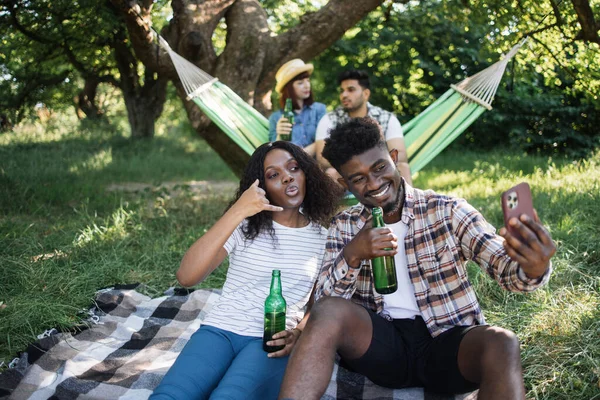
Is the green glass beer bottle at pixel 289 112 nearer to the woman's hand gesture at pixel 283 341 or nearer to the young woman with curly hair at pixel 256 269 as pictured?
the young woman with curly hair at pixel 256 269

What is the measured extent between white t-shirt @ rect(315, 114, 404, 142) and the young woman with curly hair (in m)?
1.36

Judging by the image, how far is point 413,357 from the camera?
6.16 feet

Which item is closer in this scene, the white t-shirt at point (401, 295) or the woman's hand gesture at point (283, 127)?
the white t-shirt at point (401, 295)

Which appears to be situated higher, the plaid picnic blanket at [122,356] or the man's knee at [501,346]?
the man's knee at [501,346]

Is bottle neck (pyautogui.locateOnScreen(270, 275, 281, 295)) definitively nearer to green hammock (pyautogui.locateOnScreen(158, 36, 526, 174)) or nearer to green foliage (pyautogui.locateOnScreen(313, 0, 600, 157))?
green hammock (pyautogui.locateOnScreen(158, 36, 526, 174))

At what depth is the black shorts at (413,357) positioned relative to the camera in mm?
1771

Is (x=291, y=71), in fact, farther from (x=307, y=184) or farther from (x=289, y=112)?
(x=307, y=184)

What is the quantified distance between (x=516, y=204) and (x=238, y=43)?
3.58 metres

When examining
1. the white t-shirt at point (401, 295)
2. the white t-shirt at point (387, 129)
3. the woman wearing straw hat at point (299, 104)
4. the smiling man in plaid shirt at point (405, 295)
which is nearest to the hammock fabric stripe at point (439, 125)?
the white t-shirt at point (387, 129)

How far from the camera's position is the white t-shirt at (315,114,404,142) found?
11.9 ft

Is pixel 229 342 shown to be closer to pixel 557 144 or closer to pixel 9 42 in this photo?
pixel 9 42

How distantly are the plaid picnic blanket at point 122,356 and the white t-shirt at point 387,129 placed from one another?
126 centimetres

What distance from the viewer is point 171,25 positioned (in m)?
4.52

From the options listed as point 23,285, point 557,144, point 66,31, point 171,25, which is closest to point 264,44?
point 171,25
